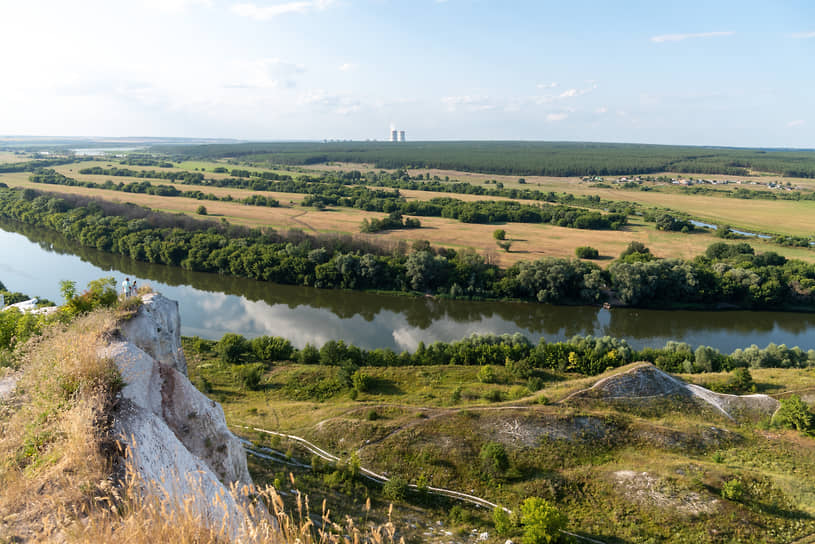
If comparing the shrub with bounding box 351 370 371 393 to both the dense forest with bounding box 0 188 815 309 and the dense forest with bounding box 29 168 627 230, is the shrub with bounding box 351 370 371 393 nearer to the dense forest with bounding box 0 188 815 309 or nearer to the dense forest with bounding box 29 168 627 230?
the dense forest with bounding box 0 188 815 309

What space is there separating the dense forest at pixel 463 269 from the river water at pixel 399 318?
55.3 inches

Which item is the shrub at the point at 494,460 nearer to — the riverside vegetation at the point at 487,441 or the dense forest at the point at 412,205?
the riverside vegetation at the point at 487,441

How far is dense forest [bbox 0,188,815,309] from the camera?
127ft

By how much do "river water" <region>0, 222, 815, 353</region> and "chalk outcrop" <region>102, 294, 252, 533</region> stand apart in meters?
21.2

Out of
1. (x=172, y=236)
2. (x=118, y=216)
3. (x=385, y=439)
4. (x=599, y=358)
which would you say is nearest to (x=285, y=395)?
(x=385, y=439)

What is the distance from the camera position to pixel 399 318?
36969 millimetres

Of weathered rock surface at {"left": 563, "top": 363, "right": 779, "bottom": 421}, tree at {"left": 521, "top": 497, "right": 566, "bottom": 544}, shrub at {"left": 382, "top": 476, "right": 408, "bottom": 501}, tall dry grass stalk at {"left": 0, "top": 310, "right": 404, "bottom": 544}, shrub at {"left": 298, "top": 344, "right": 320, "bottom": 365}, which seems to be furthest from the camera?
shrub at {"left": 298, "top": 344, "right": 320, "bottom": 365}

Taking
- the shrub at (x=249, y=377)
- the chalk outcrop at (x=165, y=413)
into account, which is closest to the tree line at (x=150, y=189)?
the shrub at (x=249, y=377)

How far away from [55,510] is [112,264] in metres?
54.6

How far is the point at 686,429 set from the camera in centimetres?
1700

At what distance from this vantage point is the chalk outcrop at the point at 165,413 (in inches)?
256

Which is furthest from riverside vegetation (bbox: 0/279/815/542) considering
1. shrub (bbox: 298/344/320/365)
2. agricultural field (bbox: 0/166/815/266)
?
agricultural field (bbox: 0/166/815/266)

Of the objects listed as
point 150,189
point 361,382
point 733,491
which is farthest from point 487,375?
point 150,189

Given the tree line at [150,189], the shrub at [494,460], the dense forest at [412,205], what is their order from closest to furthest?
the shrub at [494,460]
the dense forest at [412,205]
the tree line at [150,189]
